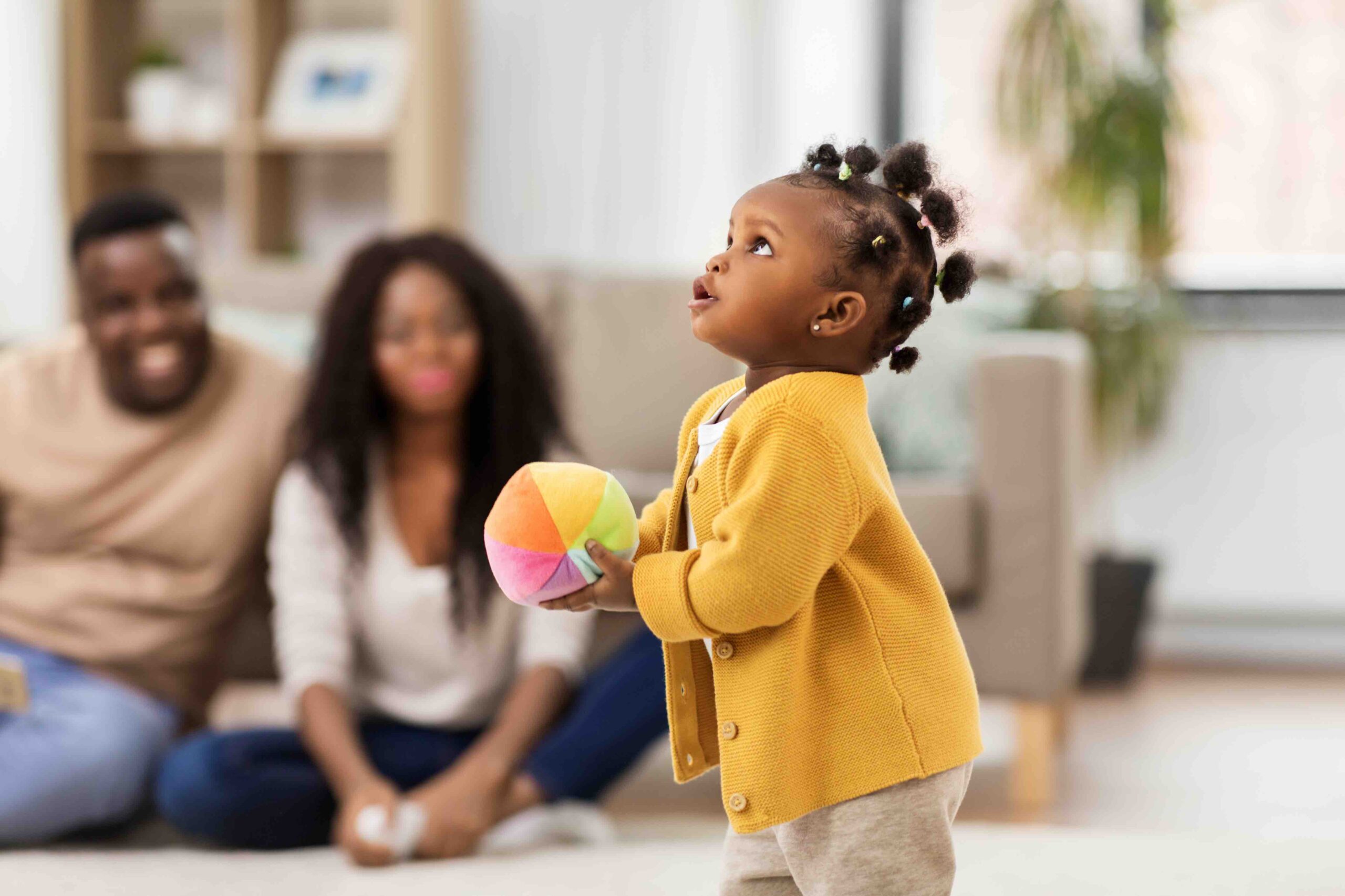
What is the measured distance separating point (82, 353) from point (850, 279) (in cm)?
136

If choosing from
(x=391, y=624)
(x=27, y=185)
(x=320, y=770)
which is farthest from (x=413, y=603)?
(x=27, y=185)

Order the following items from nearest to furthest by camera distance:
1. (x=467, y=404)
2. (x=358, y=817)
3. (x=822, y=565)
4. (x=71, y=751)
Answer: (x=822, y=565)
(x=358, y=817)
(x=71, y=751)
(x=467, y=404)

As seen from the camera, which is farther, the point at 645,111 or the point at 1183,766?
the point at 645,111

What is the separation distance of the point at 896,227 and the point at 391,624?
1009 millimetres

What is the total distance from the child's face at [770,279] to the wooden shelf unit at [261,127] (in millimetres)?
2497

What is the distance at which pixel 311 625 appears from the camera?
5.10ft

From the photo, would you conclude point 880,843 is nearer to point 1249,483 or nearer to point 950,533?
point 950,533

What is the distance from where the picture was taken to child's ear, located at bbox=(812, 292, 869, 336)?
0.74 m

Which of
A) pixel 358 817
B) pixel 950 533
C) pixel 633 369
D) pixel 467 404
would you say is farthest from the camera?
pixel 633 369

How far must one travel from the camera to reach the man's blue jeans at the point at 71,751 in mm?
1481

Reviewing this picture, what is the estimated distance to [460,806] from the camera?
143 centimetres

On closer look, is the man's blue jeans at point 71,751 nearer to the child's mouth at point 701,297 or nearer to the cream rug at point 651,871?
the cream rug at point 651,871

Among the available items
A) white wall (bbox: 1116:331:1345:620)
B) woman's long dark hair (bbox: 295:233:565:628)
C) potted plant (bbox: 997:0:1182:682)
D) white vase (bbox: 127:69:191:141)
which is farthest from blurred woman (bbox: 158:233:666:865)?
white vase (bbox: 127:69:191:141)

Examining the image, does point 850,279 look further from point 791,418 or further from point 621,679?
point 621,679
